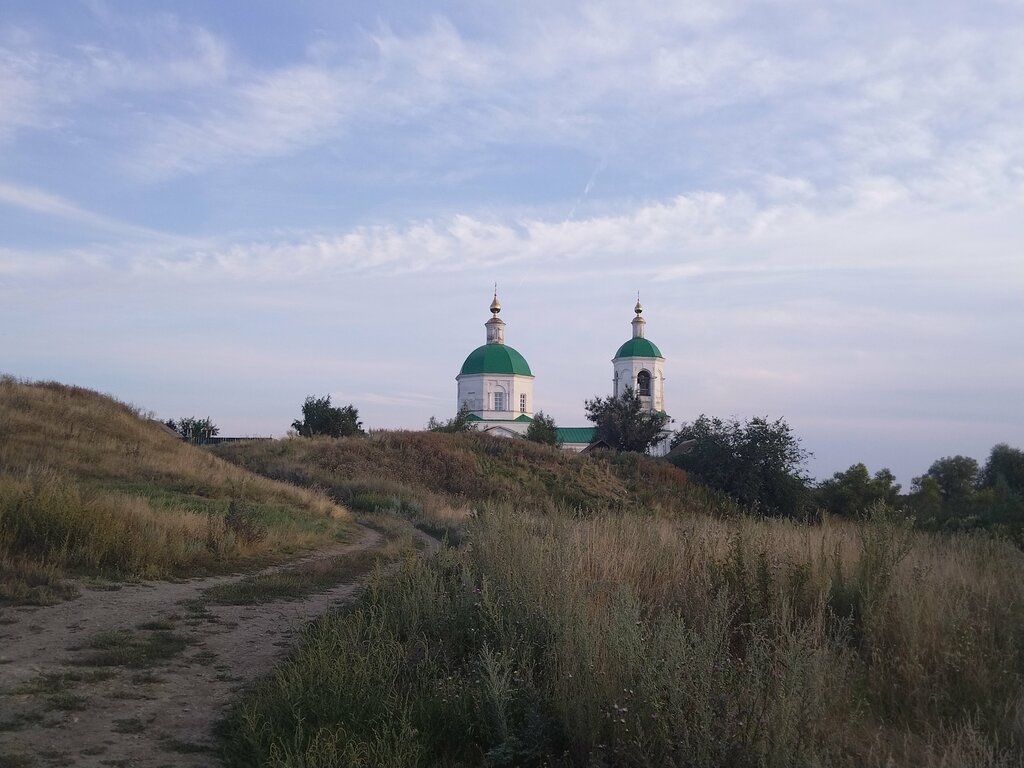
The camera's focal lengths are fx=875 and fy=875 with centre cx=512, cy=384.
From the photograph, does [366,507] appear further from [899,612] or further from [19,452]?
[899,612]

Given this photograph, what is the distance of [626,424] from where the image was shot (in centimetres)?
6419

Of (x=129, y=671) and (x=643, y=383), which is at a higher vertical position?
(x=643, y=383)

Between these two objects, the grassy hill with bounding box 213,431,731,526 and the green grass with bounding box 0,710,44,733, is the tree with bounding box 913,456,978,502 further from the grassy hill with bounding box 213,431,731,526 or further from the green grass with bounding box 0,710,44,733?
the green grass with bounding box 0,710,44,733

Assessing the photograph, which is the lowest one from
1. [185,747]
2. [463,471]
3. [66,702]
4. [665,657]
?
[185,747]

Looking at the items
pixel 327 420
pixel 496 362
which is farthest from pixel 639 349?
pixel 327 420

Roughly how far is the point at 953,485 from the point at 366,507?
3153 cm

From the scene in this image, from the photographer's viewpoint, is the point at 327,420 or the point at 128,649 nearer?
the point at 128,649

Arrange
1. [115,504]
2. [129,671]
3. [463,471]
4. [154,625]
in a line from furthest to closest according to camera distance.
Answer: [463,471] < [115,504] < [154,625] < [129,671]

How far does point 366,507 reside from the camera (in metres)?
24.8

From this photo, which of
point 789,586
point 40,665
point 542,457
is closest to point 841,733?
point 789,586

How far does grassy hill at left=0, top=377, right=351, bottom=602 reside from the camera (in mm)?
9695

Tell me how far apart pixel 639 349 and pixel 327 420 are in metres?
32.5

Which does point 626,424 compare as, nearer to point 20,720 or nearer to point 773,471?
point 773,471

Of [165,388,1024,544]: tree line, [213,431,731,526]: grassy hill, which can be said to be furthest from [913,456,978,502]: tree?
[213,431,731,526]: grassy hill
